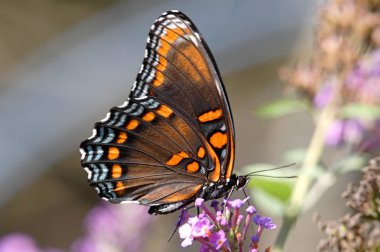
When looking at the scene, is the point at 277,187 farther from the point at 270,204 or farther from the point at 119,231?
the point at 119,231

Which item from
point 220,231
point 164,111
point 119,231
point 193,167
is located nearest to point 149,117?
point 164,111

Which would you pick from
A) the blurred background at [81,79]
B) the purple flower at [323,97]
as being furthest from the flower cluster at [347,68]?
the blurred background at [81,79]

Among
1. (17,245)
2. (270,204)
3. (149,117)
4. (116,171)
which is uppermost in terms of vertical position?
(149,117)

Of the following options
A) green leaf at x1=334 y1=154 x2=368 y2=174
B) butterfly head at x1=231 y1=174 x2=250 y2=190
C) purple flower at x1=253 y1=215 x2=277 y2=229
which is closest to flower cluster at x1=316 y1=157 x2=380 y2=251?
purple flower at x1=253 y1=215 x2=277 y2=229

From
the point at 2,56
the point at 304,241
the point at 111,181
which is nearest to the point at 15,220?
the point at 2,56

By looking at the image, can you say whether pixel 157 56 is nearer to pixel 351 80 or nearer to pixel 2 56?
pixel 351 80

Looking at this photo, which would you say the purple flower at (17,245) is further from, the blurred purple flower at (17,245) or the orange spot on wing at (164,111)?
the orange spot on wing at (164,111)
